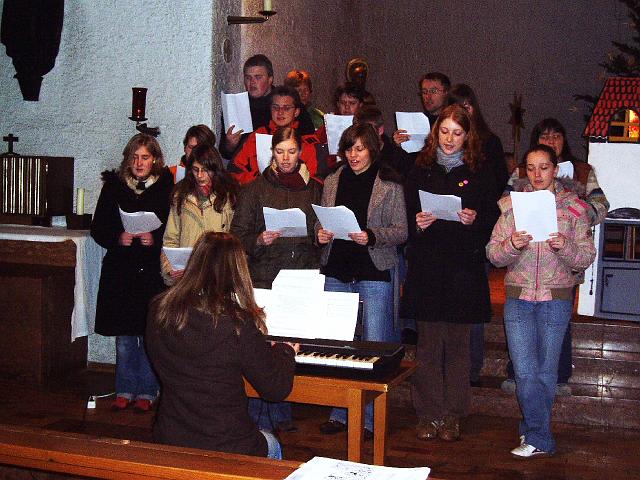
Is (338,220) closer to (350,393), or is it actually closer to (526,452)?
(350,393)

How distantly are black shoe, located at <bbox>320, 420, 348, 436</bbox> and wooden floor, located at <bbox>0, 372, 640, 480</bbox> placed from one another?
0.04 metres

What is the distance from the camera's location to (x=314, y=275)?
3.49m

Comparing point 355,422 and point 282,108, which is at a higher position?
point 282,108

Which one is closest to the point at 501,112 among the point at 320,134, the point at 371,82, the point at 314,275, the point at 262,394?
the point at 371,82

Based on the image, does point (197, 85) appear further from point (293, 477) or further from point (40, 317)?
point (293, 477)

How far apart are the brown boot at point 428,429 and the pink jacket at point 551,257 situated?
2.56ft

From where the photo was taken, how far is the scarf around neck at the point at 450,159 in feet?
14.7

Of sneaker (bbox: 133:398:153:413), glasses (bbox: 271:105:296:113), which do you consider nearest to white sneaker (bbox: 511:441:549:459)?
sneaker (bbox: 133:398:153:413)

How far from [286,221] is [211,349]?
5.55ft

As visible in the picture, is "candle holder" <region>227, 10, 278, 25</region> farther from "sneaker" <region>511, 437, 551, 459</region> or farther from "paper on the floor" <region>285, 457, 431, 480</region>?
"paper on the floor" <region>285, 457, 431, 480</region>

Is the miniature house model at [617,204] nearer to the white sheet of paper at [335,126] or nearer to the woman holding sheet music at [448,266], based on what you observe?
the woman holding sheet music at [448,266]

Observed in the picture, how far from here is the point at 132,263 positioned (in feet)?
17.1

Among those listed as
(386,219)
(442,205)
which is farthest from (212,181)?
(442,205)

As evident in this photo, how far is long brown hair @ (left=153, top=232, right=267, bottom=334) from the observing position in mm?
2795
